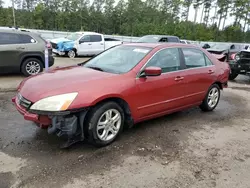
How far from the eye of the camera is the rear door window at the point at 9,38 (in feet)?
28.2

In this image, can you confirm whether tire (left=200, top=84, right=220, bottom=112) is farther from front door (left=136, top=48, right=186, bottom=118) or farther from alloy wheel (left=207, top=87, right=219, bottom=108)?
front door (left=136, top=48, right=186, bottom=118)

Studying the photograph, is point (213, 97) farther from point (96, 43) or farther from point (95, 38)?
→ point (95, 38)

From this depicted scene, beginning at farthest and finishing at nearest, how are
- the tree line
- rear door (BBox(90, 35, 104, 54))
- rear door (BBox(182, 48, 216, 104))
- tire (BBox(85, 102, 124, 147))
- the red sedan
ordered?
the tree line < rear door (BBox(90, 35, 104, 54)) < rear door (BBox(182, 48, 216, 104)) < tire (BBox(85, 102, 124, 147)) < the red sedan

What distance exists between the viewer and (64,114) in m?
3.53

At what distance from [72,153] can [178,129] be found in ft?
6.90

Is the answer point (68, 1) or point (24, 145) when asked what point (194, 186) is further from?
point (68, 1)

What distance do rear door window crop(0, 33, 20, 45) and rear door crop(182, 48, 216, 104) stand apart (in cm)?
595

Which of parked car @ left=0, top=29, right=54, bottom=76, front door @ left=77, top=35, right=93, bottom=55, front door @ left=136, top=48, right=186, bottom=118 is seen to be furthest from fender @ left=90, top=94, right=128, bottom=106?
front door @ left=77, top=35, right=93, bottom=55

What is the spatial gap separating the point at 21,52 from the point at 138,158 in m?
6.57

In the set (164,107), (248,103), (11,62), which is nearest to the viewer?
(164,107)

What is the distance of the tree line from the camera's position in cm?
4534

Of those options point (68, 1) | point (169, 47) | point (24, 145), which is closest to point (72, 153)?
point (24, 145)

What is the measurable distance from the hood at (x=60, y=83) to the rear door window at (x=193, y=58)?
1879 millimetres

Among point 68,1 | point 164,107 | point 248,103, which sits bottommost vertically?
point 248,103
